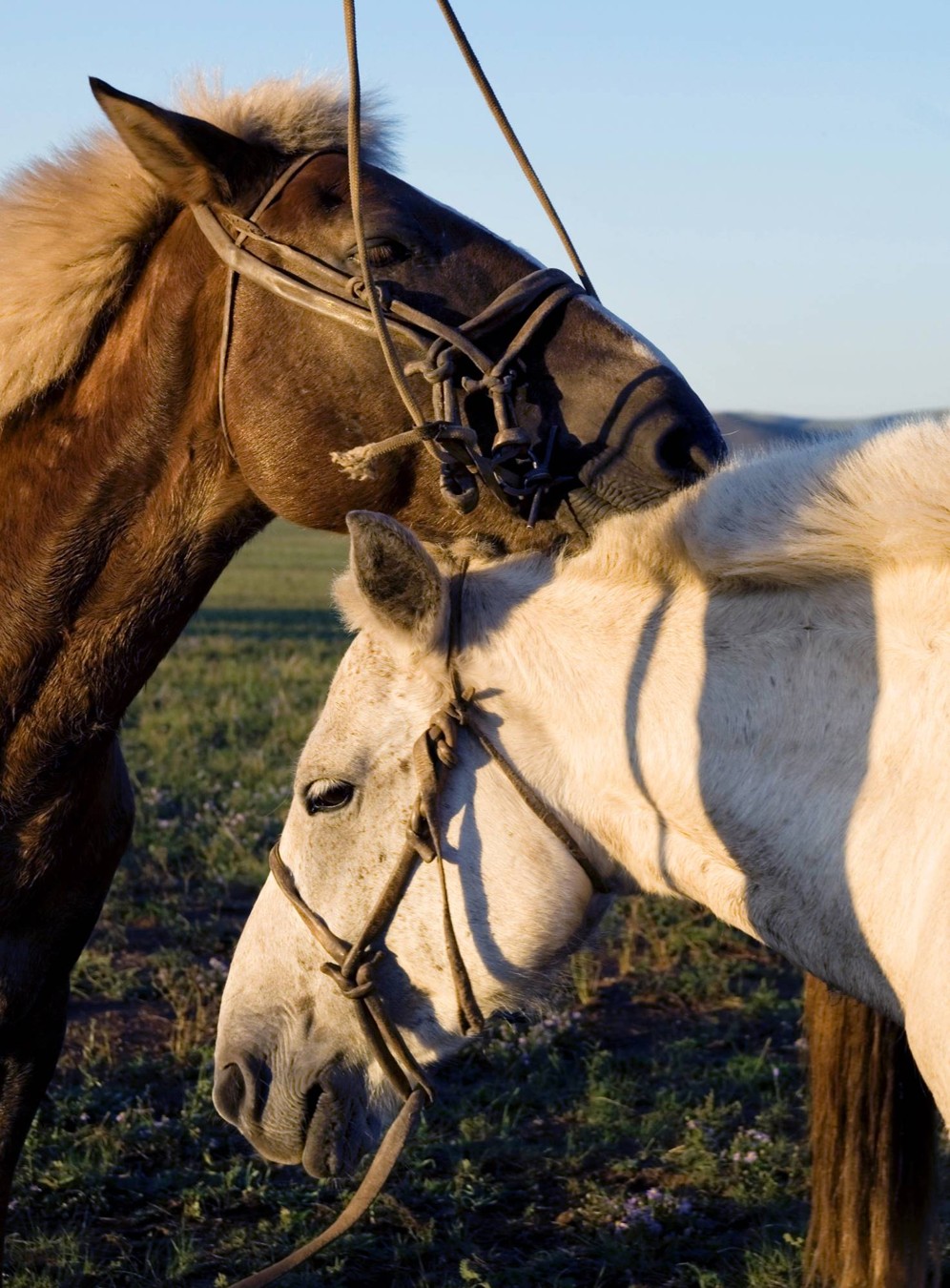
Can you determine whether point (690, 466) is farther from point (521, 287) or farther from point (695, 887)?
point (695, 887)

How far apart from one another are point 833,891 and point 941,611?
1.50 feet

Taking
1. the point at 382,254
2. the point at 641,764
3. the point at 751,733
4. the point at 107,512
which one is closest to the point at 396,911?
the point at 641,764

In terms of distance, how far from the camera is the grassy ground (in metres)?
3.67

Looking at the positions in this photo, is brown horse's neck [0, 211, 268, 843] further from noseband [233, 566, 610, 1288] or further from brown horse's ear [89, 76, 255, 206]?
noseband [233, 566, 610, 1288]

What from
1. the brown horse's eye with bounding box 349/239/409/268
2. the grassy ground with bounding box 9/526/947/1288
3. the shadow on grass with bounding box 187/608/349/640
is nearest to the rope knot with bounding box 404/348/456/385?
the brown horse's eye with bounding box 349/239/409/268

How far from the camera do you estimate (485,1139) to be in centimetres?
427

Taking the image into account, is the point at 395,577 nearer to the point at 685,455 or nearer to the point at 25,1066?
the point at 685,455

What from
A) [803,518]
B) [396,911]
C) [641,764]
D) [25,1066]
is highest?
[803,518]

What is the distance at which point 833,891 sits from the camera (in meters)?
2.02

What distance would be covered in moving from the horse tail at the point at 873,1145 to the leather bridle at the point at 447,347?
137 centimetres

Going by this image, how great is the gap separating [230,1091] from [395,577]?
3.56ft

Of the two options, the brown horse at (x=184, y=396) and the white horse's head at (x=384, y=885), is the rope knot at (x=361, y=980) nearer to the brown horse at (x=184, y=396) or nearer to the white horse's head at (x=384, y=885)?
the white horse's head at (x=384, y=885)

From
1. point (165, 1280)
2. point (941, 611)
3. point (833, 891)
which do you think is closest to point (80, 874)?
point (165, 1280)

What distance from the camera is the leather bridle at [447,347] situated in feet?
8.84
